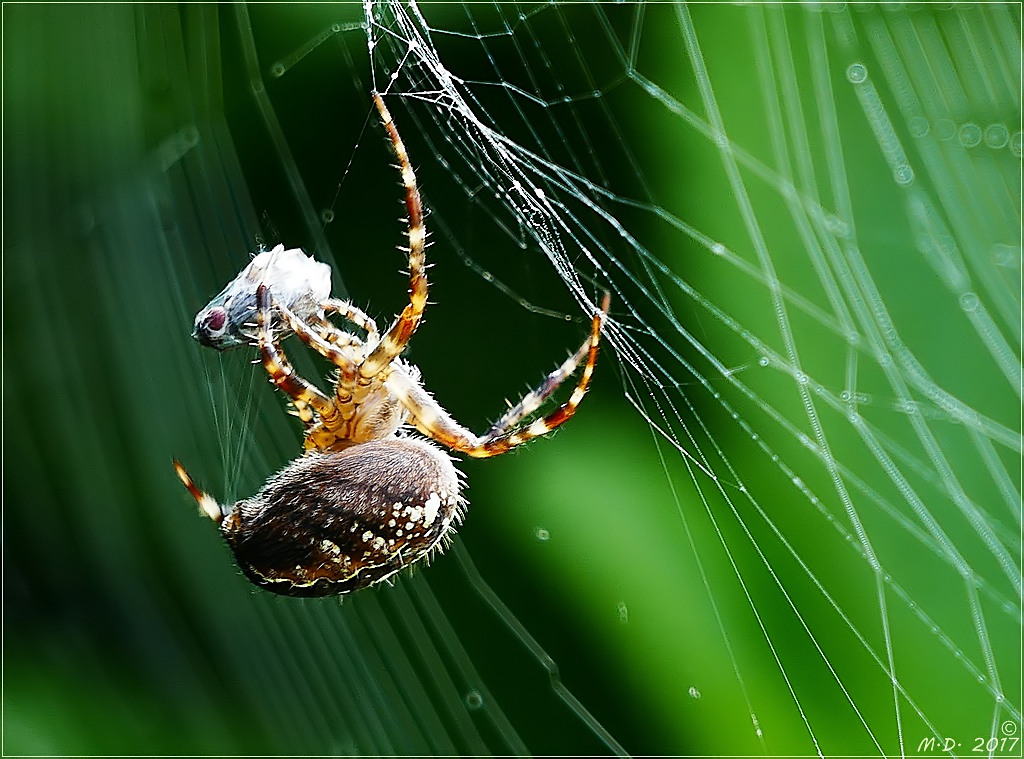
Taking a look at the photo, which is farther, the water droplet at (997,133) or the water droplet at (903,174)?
the water droplet at (903,174)

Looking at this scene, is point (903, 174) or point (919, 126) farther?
point (903, 174)

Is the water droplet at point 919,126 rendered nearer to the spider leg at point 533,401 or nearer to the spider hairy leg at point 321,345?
the spider leg at point 533,401

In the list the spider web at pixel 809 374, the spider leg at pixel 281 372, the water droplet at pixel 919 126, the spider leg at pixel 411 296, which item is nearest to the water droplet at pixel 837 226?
the spider web at pixel 809 374

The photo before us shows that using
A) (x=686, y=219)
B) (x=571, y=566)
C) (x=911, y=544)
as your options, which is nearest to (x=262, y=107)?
(x=686, y=219)

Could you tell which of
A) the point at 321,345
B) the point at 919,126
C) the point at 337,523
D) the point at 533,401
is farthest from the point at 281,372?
the point at 919,126

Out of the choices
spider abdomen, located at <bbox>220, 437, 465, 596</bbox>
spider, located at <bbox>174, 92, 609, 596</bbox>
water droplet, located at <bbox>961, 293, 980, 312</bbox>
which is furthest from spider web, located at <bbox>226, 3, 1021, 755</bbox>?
spider abdomen, located at <bbox>220, 437, 465, 596</bbox>

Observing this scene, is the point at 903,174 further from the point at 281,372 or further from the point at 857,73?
the point at 281,372

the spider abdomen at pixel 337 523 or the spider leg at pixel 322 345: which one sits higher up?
the spider leg at pixel 322 345
